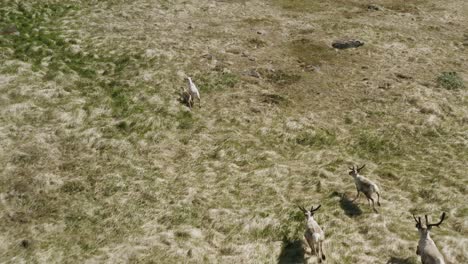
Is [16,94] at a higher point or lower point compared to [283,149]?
higher

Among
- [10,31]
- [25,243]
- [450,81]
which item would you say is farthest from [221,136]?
[10,31]

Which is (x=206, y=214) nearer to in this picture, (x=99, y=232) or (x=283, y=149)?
(x=99, y=232)

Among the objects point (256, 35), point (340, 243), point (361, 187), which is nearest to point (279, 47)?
point (256, 35)

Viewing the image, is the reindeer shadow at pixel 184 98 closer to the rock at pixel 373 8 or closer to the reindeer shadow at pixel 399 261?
the reindeer shadow at pixel 399 261

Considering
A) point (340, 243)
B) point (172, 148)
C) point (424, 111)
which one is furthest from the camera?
point (424, 111)

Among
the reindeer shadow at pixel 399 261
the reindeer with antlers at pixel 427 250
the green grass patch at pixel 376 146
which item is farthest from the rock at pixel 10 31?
the reindeer with antlers at pixel 427 250

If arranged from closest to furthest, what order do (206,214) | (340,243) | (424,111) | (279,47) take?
(340,243) → (206,214) → (424,111) → (279,47)

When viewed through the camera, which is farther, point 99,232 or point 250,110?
point 250,110
